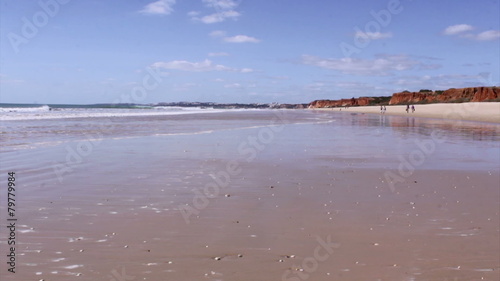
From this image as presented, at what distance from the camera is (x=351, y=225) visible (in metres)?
6.32

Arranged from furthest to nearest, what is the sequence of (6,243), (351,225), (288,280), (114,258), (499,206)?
(499,206) < (351,225) < (6,243) < (114,258) < (288,280)

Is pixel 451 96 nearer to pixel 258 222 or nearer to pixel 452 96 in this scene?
pixel 452 96

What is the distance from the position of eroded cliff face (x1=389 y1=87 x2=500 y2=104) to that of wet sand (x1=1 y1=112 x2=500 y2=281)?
13097 centimetres

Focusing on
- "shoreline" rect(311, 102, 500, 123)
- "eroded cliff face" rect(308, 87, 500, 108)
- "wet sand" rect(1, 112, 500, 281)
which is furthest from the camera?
"eroded cliff face" rect(308, 87, 500, 108)

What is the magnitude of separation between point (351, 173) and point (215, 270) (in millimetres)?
7222

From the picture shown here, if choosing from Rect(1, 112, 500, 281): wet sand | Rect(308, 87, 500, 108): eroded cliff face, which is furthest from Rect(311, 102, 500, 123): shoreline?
Rect(308, 87, 500, 108): eroded cliff face

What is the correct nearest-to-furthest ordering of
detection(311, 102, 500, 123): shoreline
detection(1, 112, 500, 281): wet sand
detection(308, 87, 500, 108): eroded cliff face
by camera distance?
detection(1, 112, 500, 281): wet sand < detection(311, 102, 500, 123): shoreline < detection(308, 87, 500, 108): eroded cliff face

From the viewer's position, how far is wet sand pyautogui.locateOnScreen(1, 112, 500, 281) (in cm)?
470

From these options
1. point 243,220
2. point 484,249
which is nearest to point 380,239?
point 484,249

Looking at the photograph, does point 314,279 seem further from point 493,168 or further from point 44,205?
point 493,168

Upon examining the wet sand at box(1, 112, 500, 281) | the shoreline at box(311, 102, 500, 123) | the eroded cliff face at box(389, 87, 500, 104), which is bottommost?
the wet sand at box(1, 112, 500, 281)

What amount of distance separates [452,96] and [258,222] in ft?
510

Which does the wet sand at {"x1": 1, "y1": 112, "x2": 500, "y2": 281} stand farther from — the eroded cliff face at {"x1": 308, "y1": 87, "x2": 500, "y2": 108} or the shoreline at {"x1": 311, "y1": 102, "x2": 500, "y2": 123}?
the eroded cliff face at {"x1": 308, "y1": 87, "x2": 500, "y2": 108}

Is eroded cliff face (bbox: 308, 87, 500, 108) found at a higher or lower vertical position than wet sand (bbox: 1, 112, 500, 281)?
higher
